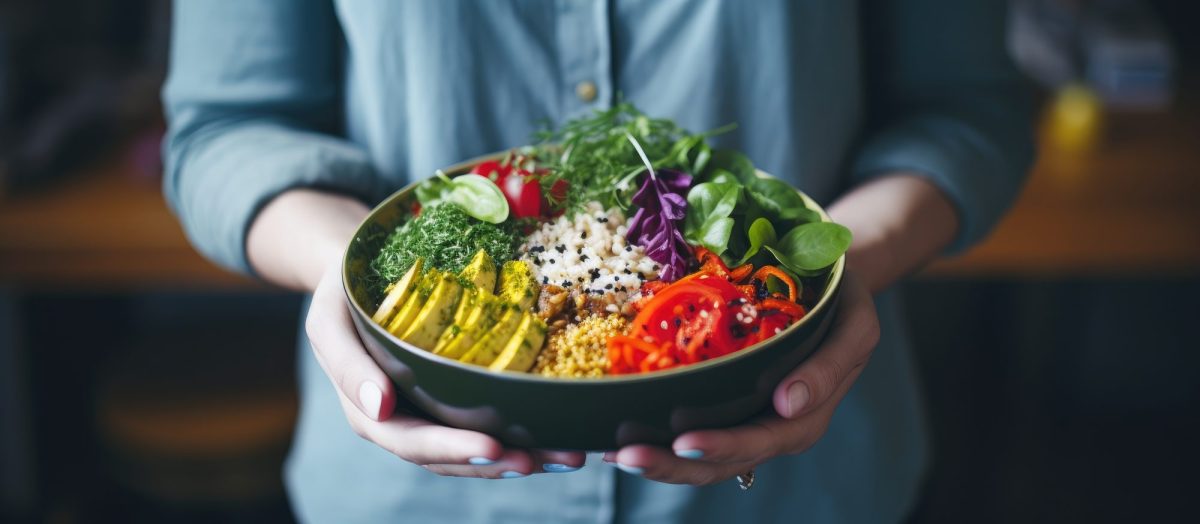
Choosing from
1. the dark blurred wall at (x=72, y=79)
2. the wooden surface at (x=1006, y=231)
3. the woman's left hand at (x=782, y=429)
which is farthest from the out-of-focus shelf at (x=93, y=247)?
the woman's left hand at (x=782, y=429)

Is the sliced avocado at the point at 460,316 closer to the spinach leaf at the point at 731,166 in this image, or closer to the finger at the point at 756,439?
the finger at the point at 756,439

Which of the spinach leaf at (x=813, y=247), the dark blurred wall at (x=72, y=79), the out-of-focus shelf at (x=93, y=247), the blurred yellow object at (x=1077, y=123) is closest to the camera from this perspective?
the spinach leaf at (x=813, y=247)

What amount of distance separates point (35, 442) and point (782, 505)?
1.91 meters

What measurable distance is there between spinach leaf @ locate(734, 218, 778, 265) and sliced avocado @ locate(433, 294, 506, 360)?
9.1 inches

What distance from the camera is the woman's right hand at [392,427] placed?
0.70 meters

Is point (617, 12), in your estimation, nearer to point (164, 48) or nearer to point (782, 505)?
point (782, 505)

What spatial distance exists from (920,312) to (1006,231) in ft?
3.15

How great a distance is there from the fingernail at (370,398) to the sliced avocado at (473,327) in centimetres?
5

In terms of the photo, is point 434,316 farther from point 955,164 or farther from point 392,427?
point 955,164

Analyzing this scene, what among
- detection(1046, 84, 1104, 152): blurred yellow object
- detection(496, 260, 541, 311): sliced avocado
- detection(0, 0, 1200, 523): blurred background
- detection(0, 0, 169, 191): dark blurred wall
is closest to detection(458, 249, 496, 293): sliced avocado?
detection(496, 260, 541, 311): sliced avocado

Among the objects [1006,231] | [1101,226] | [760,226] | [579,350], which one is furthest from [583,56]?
[1101,226]

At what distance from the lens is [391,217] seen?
2.99 ft

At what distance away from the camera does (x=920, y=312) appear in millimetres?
2963

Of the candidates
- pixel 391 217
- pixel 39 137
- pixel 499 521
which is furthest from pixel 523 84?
pixel 39 137
